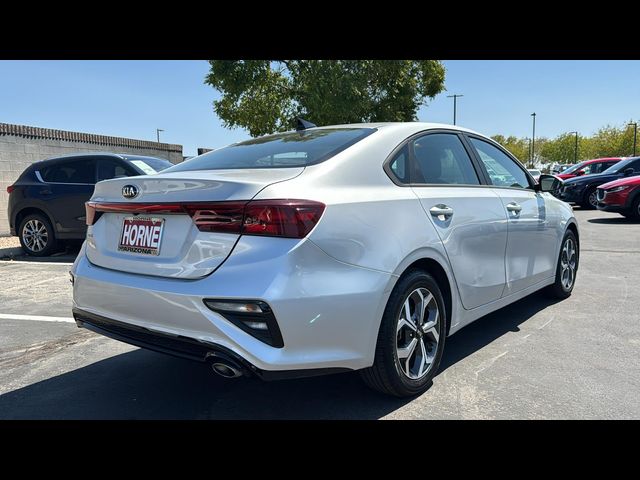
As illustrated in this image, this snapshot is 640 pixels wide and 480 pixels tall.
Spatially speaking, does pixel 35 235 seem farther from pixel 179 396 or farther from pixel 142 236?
pixel 142 236

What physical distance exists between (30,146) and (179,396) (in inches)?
429


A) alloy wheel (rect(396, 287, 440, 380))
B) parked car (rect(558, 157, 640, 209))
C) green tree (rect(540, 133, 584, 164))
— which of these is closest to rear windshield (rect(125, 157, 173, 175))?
alloy wheel (rect(396, 287, 440, 380))

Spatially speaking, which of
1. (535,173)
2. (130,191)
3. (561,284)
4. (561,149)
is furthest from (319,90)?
(561,149)

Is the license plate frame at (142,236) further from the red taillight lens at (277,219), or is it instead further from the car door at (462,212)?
the car door at (462,212)

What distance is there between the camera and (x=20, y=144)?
37.3 feet

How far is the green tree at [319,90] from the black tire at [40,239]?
12.5 m

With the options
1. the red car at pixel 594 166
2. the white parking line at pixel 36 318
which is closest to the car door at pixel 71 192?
the white parking line at pixel 36 318

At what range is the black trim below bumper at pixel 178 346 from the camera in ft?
7.31

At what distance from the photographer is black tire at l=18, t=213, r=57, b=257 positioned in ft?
27.4

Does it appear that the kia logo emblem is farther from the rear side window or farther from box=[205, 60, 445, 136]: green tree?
box=[205, 60, 445, 136]: green tree

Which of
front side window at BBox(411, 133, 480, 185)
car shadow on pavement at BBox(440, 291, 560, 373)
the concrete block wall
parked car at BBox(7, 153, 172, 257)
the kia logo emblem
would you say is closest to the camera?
the kia logo emblem

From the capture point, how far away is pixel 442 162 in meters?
3.41

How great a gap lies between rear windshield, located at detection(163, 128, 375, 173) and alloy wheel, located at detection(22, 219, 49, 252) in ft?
20.7
